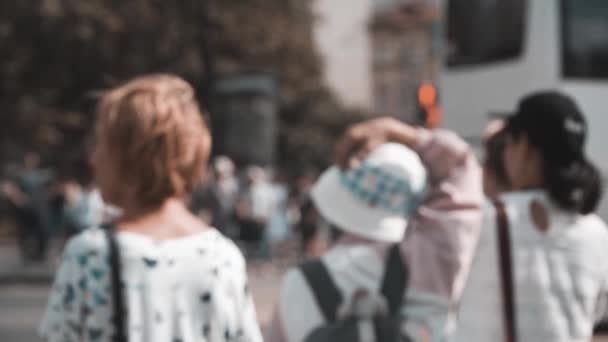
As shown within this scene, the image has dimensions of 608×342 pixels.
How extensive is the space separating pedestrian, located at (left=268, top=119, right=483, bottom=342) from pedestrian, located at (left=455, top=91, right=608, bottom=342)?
7cm

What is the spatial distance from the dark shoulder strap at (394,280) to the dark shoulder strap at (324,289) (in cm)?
12

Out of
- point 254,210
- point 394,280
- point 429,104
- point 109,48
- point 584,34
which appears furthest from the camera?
point 109,48

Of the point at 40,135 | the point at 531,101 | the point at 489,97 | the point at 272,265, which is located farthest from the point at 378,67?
the point at 531,101

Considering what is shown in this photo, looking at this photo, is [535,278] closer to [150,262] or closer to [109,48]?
[150,262]

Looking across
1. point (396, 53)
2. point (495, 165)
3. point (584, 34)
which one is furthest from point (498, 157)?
point (396, 53)

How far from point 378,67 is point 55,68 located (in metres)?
75.2

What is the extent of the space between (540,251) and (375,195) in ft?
1.53

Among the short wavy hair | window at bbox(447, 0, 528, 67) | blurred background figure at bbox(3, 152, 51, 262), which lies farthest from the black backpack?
blurred background figure at bbox(3, 152, 51, 262)

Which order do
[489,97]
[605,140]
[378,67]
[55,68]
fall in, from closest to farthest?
[605,140] < [489,97] < [55,68] < [378,67]

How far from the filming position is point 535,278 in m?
3.06

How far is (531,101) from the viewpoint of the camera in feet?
10.2

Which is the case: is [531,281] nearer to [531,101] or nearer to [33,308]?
[531,101]

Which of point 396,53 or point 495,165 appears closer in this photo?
point 495,165

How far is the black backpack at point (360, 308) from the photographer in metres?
2.69
